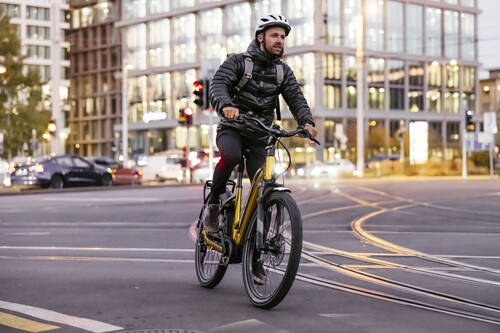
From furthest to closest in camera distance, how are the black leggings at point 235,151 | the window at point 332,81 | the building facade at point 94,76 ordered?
the building facade at point 94,76
the window at point 332,81
the black leggings at point 235,151

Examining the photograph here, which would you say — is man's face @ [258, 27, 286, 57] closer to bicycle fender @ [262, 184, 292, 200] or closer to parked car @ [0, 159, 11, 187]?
bicycle fender @ [262, 184, 292, 200]

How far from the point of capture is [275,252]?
5.80 meters

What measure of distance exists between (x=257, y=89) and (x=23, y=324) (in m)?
2.41

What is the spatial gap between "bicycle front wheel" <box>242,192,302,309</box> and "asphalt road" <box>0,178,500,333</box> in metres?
0.13

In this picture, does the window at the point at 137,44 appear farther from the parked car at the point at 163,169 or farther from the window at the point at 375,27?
the parked car at the point at 163,169

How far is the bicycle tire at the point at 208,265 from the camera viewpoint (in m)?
6.64

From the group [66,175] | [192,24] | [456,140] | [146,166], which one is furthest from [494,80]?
[66,175]

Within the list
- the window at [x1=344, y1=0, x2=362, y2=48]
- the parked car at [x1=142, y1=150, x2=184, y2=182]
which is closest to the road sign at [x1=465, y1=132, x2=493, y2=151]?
the parked car at [x1=142, y1=150, x2=184, y2=182]

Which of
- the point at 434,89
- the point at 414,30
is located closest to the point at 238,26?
the point at 414,30

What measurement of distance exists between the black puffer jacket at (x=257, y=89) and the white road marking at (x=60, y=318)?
1.83 m

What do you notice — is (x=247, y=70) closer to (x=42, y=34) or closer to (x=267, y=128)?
(x=267, y=128)

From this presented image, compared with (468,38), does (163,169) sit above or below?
below

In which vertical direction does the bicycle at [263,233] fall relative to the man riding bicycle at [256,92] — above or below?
below

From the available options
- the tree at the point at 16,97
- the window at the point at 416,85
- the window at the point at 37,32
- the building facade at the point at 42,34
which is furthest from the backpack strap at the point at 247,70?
the window at the point at 37,32
